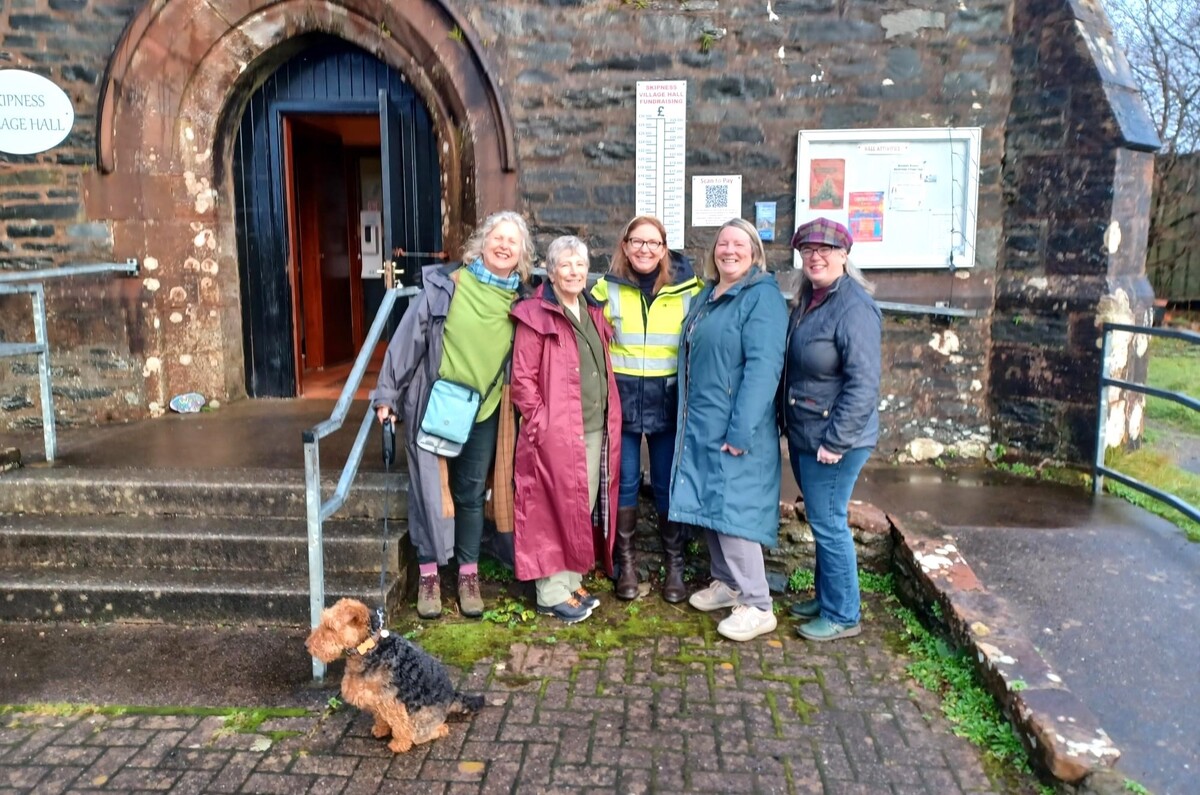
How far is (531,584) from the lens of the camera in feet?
14.2

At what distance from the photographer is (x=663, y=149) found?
5.88m

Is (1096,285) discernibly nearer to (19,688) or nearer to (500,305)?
(500,305)

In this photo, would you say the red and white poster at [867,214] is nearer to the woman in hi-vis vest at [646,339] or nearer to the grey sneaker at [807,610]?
the woman in hi-vis vest at [646,339]

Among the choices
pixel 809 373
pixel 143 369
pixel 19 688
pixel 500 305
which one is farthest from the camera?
pixel 143 369

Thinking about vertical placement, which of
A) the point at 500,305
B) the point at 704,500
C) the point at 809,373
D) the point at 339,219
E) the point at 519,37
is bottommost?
the point at 704,500

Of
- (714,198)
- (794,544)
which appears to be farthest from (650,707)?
(714,198)

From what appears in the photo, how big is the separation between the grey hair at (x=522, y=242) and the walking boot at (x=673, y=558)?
1.31 m

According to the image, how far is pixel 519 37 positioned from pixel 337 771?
466cm

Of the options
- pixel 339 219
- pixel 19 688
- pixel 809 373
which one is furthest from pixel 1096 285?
pixel 339 219

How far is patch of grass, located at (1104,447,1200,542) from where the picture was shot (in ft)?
16.8

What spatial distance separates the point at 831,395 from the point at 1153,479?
3.24m

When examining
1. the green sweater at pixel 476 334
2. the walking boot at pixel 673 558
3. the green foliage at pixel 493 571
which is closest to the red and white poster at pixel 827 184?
the walking boot at pixel 673 558

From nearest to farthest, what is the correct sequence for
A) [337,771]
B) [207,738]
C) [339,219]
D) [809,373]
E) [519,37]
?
[337,771], [207,738], [809,373], [519,37], [339,219]

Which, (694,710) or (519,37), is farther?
(519,37)
